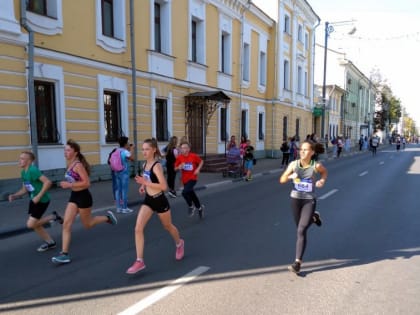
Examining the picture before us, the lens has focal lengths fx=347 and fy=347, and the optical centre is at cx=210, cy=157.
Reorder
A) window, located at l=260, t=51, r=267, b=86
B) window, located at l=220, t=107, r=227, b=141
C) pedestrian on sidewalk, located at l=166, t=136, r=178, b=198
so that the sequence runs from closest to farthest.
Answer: pedestrian on sidewalk, located at l=166, t=136, r=178, b=198, window, located at l=220, t=107, r=227, b=141, window, located at l=260, t=51, r=267, b=86

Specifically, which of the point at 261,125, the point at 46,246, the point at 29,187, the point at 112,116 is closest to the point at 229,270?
the point at 46,246

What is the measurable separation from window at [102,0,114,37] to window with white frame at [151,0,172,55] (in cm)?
247

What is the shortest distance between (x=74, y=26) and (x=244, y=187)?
25.1 ft

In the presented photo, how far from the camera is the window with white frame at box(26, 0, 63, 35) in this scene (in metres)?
9.66

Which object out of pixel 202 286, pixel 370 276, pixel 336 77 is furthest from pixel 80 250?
pixel 336 77

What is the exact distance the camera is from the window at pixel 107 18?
1243 cm

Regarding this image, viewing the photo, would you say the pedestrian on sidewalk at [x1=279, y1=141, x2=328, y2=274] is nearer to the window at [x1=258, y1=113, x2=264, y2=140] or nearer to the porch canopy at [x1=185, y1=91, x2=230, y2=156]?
the porch canopy at [x1=185, y1=91, x2=230, y2=156]

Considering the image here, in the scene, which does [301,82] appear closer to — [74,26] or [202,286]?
[74,26]

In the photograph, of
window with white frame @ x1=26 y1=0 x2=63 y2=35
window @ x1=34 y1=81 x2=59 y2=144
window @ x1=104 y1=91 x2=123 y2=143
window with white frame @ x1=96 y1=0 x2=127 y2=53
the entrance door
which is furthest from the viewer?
the entrance door

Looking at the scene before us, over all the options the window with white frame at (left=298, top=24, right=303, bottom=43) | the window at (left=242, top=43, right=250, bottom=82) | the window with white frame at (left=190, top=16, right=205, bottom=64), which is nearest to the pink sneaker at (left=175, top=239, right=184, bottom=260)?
the window with white frame at (left=190, top=16, right=205, bottom=64)

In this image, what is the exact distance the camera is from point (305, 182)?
4469 millimetres

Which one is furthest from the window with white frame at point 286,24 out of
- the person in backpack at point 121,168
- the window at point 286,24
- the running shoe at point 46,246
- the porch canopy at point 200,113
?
the running shoe at point 46,246

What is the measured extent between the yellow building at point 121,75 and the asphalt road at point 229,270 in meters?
4.75

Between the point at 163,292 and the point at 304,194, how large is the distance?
2.10m
